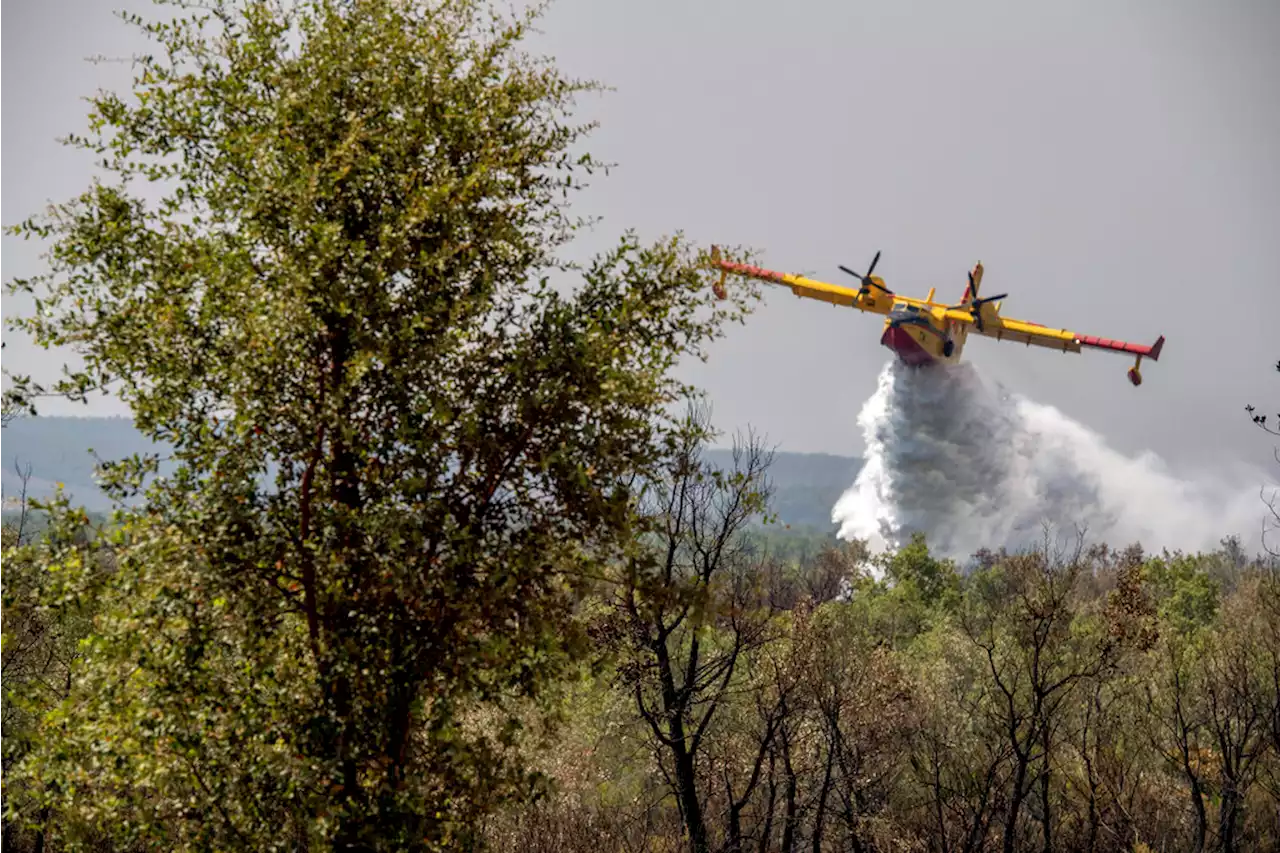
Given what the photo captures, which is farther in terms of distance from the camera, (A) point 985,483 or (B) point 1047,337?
(A) point 985,483

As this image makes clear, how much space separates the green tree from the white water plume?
106m

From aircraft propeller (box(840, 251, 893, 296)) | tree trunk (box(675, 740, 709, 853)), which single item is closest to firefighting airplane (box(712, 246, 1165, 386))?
aircraft propeller (box(840, 251, 893, 296))

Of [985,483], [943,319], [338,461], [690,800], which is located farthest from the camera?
[985,483]

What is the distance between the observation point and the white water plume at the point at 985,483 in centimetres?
12506

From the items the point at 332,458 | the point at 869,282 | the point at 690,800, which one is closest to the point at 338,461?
the point at 332,458

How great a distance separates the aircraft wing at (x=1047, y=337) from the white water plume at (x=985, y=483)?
122 feet

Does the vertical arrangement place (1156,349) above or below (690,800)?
above

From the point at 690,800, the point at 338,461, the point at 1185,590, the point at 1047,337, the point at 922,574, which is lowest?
the point at 690,800

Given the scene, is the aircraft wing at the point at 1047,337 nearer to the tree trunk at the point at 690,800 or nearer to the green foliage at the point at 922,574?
the green foliage at the point at 922,574

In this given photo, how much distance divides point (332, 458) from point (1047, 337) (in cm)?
7015

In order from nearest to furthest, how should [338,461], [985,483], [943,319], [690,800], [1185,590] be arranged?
[338,461] → [690,800] → [1185,590] → [943,319] → [985,483]

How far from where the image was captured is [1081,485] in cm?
16612

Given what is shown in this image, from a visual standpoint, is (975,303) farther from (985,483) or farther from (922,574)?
(985,483)

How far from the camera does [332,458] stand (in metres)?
9.45
